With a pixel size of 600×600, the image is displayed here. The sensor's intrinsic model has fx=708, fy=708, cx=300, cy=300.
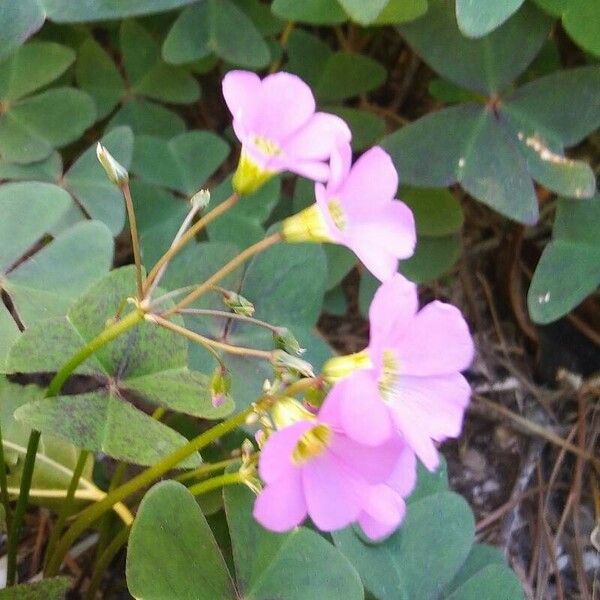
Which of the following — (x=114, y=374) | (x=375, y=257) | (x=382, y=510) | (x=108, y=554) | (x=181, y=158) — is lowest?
(x=108, y=554)

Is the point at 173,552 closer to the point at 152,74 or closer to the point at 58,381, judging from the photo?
the point at 58,381

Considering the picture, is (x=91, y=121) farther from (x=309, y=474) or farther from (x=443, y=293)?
(x=309, y=474)

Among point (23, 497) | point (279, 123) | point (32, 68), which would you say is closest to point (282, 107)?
point (279, 123)

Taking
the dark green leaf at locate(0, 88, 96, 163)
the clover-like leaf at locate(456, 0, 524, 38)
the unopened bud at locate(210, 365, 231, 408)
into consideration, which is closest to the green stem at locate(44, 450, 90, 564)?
the unopened bud at locate(210, 365, 231, 408)

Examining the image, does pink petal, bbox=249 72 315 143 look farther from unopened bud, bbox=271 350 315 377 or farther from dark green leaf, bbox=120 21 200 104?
dark green leaf, bbox=120 21 200 104

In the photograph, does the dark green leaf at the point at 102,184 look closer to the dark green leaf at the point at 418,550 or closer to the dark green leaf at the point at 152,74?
the dark green leaf at the point at 152,74

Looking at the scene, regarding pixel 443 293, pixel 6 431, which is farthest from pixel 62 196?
pixel 443 293

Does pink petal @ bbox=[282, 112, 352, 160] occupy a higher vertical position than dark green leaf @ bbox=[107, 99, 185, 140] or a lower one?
Result: higher

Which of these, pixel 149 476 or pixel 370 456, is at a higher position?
pixel 370 456
